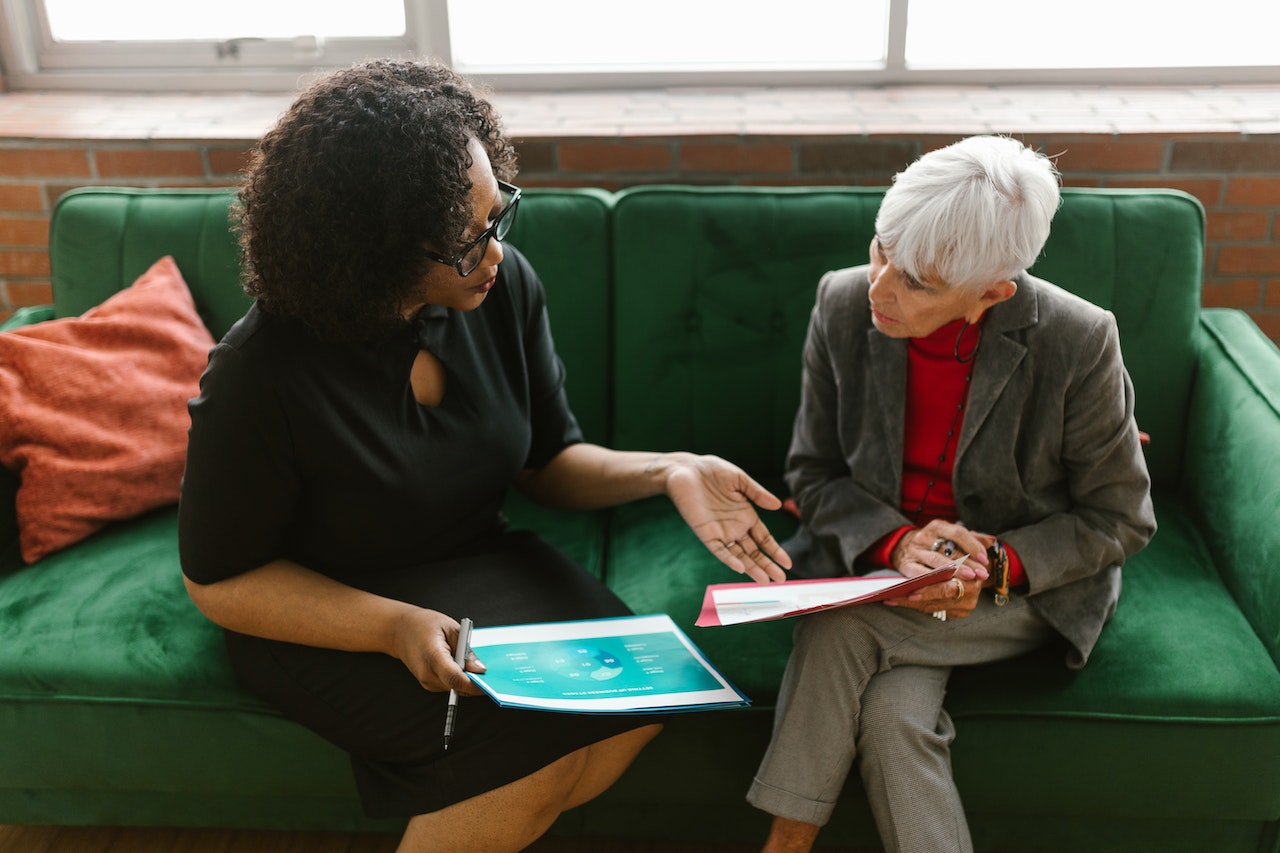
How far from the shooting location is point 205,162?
232 centimetres

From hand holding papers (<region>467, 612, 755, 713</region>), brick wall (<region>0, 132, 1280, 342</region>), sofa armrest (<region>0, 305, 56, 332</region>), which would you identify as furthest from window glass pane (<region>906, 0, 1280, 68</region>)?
sofa armrest (<region>0, 305, 56, 332</region>)

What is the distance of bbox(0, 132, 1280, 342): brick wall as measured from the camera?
7.18 ft

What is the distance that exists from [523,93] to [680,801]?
1.67 meters

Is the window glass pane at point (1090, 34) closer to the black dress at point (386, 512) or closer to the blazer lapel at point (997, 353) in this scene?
the blazer lapel at point (997, 353)

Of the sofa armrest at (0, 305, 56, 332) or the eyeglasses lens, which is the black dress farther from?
the sofa armrest at (0, 305, 56, 332)

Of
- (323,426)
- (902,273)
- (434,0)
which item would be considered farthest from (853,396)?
(434,0)

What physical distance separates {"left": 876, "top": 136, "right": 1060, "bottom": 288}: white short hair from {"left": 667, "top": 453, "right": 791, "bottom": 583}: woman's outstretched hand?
1.24 ft

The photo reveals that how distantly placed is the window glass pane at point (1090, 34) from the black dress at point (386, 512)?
1429 mm

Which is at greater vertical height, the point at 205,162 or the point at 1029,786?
the point at 205,162

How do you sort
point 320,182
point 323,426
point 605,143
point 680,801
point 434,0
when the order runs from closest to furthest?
point 320,182
point 323,426
point 680,801
point 605,143
point 434,0

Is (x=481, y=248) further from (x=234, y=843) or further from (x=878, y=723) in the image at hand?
(x=234, y=843)

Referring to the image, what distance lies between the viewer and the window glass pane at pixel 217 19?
8.54 feet

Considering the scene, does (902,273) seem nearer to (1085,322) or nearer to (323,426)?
(1085,322)

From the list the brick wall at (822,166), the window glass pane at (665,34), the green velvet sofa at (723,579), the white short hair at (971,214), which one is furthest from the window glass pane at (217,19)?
the white short hair at (971,214)
